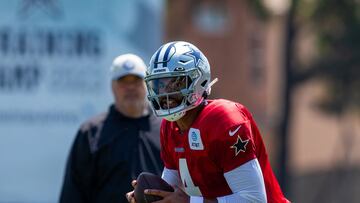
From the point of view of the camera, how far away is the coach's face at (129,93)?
6.97m

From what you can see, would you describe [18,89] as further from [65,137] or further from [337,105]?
[337,105]

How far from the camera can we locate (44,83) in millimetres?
10102

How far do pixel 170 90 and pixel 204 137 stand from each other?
28cm

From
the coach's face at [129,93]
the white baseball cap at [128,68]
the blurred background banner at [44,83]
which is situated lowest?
the blurred background banner at [44,83]

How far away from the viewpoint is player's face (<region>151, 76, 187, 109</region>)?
5.12m

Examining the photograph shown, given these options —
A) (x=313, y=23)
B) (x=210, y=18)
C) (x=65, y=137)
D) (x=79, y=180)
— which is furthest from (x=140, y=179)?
(x=210, y=18)

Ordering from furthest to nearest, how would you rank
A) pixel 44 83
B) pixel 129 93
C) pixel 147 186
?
pixel 44 83 → pixel 129 93 → pixel 147 186

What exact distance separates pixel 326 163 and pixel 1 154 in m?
21.5

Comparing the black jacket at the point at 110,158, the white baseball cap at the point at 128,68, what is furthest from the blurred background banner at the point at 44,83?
the black jacket at the point at 110,158

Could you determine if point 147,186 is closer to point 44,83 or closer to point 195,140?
point 195,140

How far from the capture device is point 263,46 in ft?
99.5

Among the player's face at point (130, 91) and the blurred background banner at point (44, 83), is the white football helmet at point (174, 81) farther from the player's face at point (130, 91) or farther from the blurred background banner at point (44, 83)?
the blurred background banner at point (44, 83)

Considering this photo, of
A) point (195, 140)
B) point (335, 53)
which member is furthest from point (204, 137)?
point (335, 53)

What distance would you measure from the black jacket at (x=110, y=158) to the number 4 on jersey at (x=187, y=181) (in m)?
1.45
